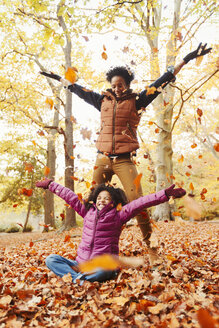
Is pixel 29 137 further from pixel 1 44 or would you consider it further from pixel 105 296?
pixel 105 296

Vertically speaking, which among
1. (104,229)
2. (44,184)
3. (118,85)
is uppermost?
(118,85)

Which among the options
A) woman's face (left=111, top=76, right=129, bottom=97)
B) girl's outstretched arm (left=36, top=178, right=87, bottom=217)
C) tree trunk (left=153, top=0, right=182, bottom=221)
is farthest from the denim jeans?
tree trunk (left=153, top=0, right=182, bottom=221)

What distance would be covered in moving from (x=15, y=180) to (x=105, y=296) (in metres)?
15.5

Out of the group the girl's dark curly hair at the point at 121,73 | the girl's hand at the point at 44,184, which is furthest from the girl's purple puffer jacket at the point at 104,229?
the girl's dark curly hair at the point at 121,73

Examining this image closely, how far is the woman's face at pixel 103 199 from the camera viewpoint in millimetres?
2865

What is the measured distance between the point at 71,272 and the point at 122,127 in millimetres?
1809

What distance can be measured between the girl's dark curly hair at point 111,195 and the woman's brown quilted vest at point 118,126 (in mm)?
459

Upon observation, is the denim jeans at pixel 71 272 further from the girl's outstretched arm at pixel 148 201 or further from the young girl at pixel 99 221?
the girl's outstretched arm at pixel 148 201

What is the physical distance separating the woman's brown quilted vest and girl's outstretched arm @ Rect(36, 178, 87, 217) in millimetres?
687

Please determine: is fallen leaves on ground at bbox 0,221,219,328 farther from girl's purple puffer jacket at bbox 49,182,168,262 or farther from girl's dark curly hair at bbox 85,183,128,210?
girl's dark curly hair at bbox 85,183,128,210

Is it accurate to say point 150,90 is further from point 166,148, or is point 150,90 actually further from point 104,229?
point 166,148

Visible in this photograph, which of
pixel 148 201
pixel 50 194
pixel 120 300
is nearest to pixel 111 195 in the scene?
pixel 148 201

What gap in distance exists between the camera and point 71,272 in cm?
263

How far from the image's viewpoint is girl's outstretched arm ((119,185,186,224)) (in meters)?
2.32
